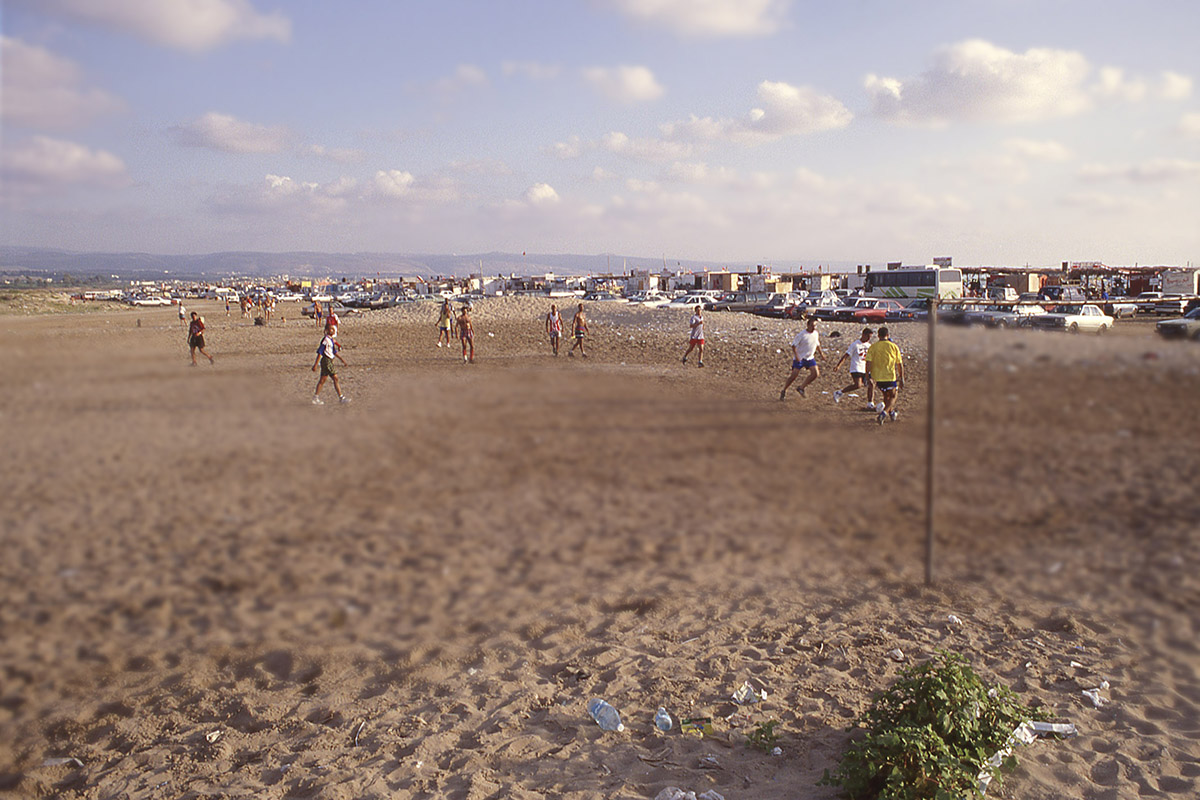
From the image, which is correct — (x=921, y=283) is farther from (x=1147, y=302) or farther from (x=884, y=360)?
(x=1147, y=302)

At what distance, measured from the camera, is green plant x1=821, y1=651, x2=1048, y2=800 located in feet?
10.3

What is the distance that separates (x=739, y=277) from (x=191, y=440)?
73.8 m

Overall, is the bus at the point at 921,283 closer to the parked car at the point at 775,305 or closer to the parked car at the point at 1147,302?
the parked car at the point at 775,305

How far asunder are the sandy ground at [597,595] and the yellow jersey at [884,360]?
69cm

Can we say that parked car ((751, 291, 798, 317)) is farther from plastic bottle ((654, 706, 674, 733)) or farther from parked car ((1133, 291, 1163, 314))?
plastic bottle ((654, 706, 674, 733))

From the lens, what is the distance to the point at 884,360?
901 cm

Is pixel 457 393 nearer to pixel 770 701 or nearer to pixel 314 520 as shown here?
pixel 314 520

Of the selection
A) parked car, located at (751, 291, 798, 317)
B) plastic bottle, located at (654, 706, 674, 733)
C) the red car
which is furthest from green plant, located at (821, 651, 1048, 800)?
parked car, located at (751, 291, 798, 317)

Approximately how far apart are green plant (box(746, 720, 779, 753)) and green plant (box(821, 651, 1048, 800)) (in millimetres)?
384

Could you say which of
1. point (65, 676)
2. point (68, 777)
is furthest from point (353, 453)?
point (68, 777)

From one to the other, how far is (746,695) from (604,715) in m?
0.90

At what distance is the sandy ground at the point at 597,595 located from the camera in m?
1.95

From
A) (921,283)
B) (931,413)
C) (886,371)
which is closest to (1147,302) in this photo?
(931,413)

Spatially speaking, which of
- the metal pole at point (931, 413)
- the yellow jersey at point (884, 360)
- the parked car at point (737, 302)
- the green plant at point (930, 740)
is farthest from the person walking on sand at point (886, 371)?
the parked car at point (737, 302)
